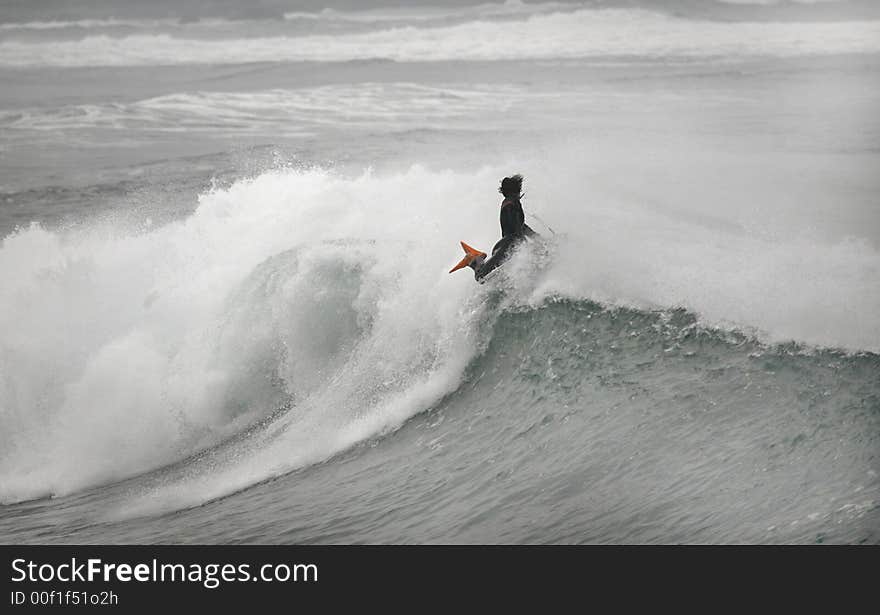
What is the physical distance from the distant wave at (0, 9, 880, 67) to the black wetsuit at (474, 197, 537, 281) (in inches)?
753

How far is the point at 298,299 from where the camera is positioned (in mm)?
7742

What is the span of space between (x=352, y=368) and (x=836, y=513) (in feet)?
12.8

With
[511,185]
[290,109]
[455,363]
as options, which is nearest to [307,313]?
[455,363]

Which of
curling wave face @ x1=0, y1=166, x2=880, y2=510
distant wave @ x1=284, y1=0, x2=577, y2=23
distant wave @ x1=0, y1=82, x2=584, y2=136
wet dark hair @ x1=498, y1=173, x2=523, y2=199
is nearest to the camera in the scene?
wet dark hair @ x1=498, y1=173, x2=523, y2=199

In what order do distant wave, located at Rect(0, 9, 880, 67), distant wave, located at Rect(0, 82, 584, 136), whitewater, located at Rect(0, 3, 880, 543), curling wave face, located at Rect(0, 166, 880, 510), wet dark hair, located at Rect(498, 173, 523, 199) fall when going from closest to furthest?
whitewater, located at Rect(0, 3, 880, 543) < wet dark hair, located at Rect(498, 173, 523, 199) < curling wave face, located at Rect(0, 166, 880, 510) < distant wave, located at Rect(0, 82, 584, 136) < distant wave, located at Rect(0, 9, 880, 67)

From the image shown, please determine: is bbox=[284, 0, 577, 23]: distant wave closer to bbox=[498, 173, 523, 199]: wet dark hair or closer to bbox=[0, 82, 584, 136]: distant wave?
bbox=[0, 82, 584, 136]: distant wave

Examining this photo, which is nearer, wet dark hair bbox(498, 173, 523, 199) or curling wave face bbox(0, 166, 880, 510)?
wet dark hair bbox(498, 173, 523, 199)

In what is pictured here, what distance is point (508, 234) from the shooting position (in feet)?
20.9

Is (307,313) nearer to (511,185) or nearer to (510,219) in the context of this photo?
(510,219)

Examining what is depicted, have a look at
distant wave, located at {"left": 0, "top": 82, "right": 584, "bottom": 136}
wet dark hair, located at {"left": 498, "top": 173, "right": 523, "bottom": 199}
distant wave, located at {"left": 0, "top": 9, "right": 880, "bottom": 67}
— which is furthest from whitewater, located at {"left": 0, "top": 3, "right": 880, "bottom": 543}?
distant wave, located at {"left": 0, "top": 9, "right": 880, "bottom": 67}

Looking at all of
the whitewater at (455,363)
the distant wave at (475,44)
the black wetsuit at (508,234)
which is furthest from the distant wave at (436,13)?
the black wetsuit at (508,234)

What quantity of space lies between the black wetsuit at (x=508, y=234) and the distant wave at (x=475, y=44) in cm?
1912

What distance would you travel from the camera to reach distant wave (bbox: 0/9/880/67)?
2541 cm

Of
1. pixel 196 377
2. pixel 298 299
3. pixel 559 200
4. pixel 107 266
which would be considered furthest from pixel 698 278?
pixel 107 266
